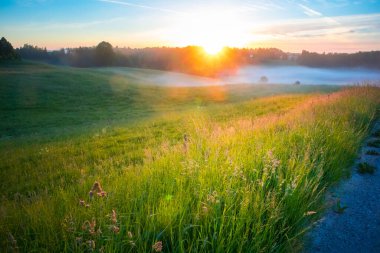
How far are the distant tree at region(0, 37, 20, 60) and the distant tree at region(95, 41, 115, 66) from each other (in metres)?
32.2

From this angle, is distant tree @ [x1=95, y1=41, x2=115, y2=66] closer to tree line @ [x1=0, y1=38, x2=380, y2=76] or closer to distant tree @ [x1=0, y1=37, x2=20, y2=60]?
tree line @ [x1=0, y1=38, x2=380, y2=76]

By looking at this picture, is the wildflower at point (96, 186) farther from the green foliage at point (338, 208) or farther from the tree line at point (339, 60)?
the tree line at point (339, 60)

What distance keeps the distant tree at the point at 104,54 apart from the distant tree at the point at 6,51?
1269 inches

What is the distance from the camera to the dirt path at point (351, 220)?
429 centimetres

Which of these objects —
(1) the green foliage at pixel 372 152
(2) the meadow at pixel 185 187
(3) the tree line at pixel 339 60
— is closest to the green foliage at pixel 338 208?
(2) the meadow at pixel 185 187

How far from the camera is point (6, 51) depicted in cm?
7694

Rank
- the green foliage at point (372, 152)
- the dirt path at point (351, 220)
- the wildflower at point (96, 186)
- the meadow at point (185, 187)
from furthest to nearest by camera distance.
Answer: the green foliage at point (372, 152)
the dirt path at point (351, 220)
the meadow at point (185, 187)
the wildflower at point (96, 186)

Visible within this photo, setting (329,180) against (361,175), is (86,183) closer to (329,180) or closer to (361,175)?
(329,180)

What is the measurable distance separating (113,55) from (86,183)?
109565 millimetres

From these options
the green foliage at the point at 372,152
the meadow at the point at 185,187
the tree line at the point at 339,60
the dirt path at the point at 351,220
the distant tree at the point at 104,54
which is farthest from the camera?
the tree line at the point at 339,60

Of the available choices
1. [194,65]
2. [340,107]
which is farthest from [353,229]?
[194,65]

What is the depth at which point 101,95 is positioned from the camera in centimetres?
4497

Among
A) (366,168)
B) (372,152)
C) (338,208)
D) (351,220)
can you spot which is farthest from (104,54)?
(351,220)

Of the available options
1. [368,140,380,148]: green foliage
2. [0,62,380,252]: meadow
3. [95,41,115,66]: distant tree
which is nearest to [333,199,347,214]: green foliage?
[0,62,380,252]: meadow
